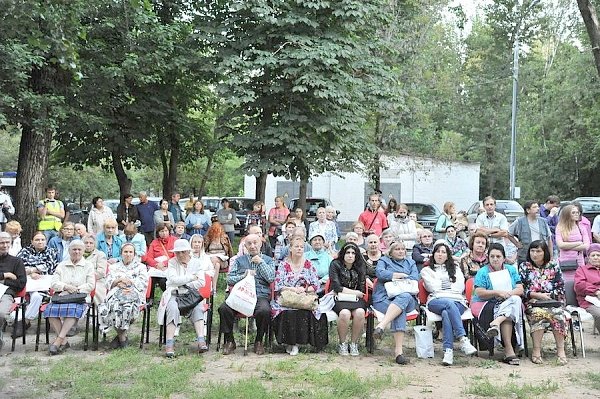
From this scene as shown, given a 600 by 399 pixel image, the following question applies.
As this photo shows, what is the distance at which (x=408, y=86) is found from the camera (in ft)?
73.7

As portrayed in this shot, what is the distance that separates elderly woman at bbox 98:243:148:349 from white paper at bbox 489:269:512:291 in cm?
400

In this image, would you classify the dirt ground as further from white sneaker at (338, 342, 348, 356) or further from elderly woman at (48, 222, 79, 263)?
elderly woman at (48, 222, 79, 263)

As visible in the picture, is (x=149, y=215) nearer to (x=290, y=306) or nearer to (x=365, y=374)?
(x=290, y=306)

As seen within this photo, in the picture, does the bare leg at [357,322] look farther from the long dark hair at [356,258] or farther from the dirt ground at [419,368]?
the long dark hair at [356,258]

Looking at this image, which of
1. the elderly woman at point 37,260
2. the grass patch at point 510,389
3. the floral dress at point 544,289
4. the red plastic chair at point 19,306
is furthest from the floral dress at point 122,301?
the floral dress at point 544,289

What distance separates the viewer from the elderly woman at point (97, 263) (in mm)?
7931

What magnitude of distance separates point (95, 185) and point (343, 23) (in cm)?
3441

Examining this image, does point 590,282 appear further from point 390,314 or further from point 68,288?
point 68,288

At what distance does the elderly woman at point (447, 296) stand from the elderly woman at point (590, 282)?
1407mm

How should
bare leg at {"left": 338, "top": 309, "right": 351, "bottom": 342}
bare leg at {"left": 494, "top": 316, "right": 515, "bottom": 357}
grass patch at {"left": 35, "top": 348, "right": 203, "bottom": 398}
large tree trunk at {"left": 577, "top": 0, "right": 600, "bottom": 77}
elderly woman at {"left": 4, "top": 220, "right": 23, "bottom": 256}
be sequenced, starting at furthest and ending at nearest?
elderly woman at {"left": 4, "top": 220, "right": 23, "bottom": 256}, bare leg at {"left": 338, "top": 309, "right": 351, "bottom": 342}, bare leg at {"left": 494, "top": 316, "right": 515, "bottom": 357}, grass patch at {"left": 35, "top": 348, "right": 203, "bottom": 398}, large tree trunk at {"left": 577, "top": 0, "right": 600, "bottom": 77}

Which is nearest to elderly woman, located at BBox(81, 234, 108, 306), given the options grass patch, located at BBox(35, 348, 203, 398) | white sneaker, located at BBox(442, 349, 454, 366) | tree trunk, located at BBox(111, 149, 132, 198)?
grass patch, located at BBox(35, 348, 203, 398)

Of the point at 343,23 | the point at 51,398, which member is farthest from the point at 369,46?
the point at 51,398

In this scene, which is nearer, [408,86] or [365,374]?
[365,374]

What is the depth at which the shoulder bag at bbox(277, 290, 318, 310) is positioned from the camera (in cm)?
747
